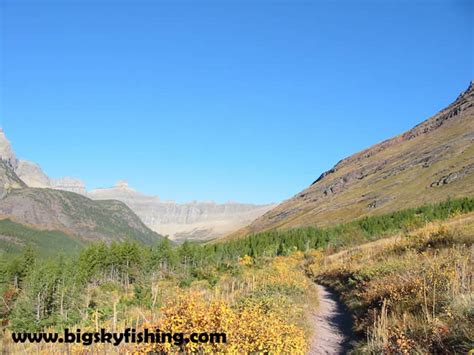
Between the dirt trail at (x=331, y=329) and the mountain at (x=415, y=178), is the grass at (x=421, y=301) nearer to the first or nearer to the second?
the dirt trail at (x=331, y=329)

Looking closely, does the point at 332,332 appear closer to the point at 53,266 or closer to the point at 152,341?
the point at 152,341

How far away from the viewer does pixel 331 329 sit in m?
13.0

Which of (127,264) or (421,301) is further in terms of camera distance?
(127,264)

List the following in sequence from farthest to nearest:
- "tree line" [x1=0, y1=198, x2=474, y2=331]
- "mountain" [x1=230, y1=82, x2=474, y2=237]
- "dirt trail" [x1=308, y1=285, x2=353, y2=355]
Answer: "mountain" [x1=230, y1=82, x2=474, y2=237]
"tree line" [x1=0, y1=198, x2=474, y2=331]
"dirt trail" [x1=308, y1=285, x2=353, y2=355]

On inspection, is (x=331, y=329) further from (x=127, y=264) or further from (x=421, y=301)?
(x=127, y=264)

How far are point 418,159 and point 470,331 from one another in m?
177

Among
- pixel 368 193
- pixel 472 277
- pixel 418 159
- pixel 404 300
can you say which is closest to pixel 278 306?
pixel 404 300

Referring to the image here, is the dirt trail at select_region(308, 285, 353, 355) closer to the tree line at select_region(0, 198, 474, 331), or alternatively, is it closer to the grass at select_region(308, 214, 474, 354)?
the grass at select_region(308, 214, 474, 354)

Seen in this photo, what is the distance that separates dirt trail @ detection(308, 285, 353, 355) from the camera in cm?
1073

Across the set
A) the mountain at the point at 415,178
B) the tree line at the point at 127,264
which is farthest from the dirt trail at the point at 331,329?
the mountain at the point at 415,178

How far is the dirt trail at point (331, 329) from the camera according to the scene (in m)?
10.7

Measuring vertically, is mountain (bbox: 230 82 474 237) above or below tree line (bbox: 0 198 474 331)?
above

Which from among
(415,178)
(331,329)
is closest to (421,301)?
(331,329)

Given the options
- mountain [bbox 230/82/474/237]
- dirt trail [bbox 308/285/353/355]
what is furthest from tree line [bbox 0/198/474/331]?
mountain [bbox 230/82/474/237]
